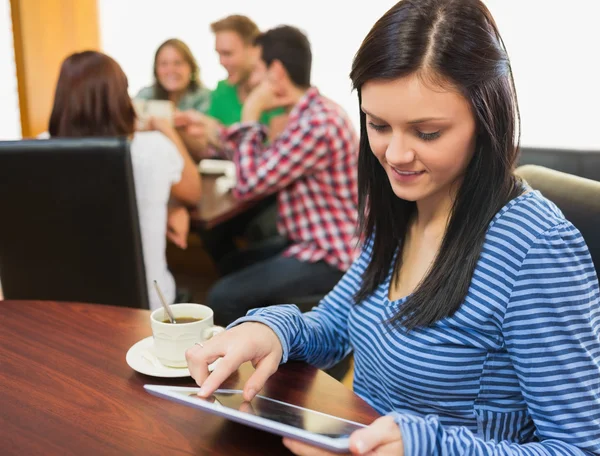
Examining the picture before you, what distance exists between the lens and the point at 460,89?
2.75 feet

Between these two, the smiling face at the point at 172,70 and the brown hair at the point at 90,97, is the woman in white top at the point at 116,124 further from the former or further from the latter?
the smiling face at the point at 172,70

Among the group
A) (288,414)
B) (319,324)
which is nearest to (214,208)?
(319,324)

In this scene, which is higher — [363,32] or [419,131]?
[363,32]

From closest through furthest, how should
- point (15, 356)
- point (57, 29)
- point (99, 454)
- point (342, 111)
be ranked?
point (99, 454)
point (15, 356)
point (342, 111)
point (57, 29)

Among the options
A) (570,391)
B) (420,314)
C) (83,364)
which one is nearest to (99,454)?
(83,364)

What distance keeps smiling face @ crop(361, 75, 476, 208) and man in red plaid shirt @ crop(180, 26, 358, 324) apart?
1.24 metres

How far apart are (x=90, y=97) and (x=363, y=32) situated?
63.1 inches

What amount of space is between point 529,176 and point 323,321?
0.47m

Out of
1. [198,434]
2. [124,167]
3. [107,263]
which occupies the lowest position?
[107,263]

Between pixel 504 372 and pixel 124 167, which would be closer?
pixel 504 372

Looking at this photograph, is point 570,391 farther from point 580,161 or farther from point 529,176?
point 580,161

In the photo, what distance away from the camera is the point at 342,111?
2.22m

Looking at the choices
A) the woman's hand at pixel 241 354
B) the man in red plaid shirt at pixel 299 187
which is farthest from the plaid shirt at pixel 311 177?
the woman's hand at pixel 241 354

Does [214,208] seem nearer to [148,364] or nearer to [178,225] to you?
[178,225]
